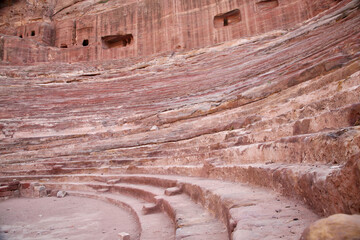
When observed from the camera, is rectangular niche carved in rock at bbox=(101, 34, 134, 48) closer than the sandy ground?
No

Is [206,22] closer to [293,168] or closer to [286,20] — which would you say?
[286,20]

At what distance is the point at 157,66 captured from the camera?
16.1 m

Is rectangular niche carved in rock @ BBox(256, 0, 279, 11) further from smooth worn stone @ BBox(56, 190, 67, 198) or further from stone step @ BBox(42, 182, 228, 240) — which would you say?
stone step @ BBox(42, 182, 228, 240)

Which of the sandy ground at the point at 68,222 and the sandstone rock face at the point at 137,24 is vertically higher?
the sandstone rock face at the point at 137,24

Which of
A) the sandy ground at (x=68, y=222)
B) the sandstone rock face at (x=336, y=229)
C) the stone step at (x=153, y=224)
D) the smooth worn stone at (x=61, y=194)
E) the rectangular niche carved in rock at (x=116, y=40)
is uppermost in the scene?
the rectangular niche carved in rock at (x=116, y=40)

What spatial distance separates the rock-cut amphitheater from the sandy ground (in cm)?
3

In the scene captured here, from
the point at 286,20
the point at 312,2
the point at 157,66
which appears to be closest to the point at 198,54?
the point at 157,66

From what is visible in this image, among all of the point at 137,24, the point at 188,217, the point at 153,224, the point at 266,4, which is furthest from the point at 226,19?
the point at 188,217

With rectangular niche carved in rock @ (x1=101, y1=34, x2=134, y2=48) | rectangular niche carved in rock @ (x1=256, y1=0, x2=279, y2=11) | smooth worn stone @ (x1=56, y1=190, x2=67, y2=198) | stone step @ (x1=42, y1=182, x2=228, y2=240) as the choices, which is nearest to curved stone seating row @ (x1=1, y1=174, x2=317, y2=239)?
stone step @ (x1=42, y1=182, x2=228, y2=240)

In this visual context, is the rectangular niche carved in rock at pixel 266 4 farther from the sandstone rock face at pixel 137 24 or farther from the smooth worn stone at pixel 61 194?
the smooth worn stone at pixel 61 194

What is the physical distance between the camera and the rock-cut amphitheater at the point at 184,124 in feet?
5.58

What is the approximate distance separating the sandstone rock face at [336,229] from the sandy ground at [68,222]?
7.74 ft

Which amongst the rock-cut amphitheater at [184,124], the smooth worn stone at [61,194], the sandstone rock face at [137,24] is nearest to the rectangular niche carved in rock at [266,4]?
the sandstone rock face at [137,24]

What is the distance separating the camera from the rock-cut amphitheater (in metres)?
1.70
